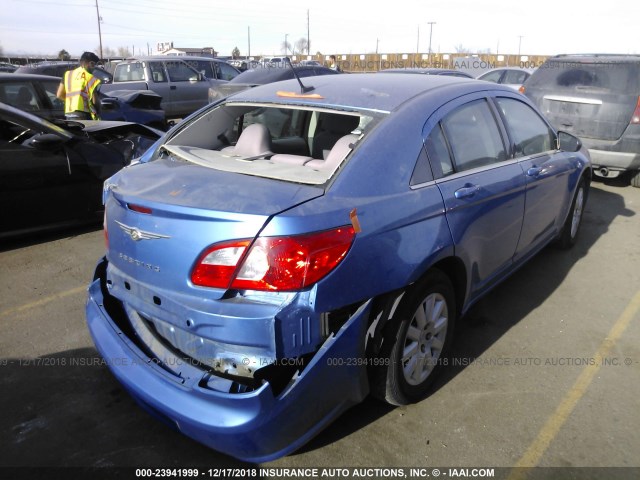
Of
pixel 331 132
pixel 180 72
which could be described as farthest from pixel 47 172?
pixel 180 72

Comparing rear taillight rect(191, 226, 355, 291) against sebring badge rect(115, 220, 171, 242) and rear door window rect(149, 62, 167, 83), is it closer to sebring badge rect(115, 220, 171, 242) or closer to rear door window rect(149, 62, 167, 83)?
sebring badge rect(115, 220, 171, 242)

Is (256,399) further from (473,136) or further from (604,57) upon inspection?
(604,57)

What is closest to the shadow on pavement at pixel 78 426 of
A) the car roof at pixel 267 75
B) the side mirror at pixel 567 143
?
the side mirror at pixel 567 143

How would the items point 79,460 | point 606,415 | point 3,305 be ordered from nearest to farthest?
point 79,460 → point 606,415 → point 3,305

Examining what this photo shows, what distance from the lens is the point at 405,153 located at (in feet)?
8.21

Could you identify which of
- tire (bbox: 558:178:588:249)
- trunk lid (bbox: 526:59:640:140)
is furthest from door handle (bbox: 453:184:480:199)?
trunk lid (bbox: 526:59:640:140)

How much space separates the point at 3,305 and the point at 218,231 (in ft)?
8.61

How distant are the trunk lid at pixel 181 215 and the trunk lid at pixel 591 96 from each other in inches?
243

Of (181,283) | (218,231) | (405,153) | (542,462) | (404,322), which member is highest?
(405,153)

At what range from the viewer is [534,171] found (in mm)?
3562

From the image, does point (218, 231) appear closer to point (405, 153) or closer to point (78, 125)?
point (405, 153)

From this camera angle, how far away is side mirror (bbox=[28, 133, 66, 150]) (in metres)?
4.82

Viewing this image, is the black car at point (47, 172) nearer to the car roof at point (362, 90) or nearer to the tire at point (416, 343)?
the car roof at point (362, 90)

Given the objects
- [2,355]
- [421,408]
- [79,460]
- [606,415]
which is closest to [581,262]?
[606,415]
